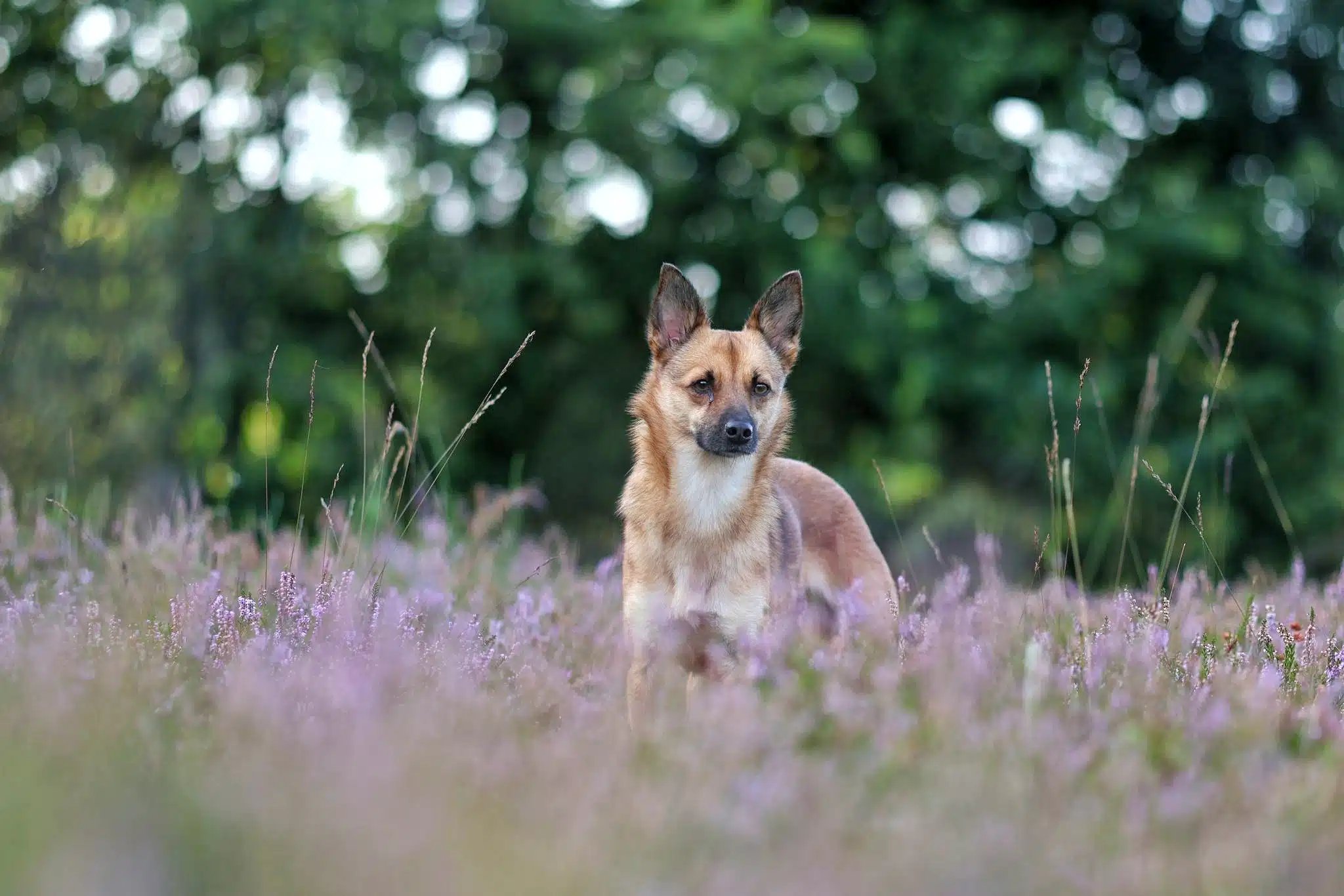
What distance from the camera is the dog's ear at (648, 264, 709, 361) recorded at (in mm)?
5797

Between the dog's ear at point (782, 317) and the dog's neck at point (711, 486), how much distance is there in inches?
25.3

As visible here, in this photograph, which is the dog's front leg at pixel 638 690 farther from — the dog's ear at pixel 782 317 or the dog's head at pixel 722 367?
the dog's ear at pixel 782 317

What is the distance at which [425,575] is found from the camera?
17.9 ft

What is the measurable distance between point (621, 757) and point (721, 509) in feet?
7.68

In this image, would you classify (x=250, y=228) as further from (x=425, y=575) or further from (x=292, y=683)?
(x=292, y=683)

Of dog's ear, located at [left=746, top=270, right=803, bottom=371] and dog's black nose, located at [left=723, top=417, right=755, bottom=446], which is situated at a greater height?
dog's ear, located at [left=746, top=270, right=803, bottom=371]

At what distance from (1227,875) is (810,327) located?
37.7ft

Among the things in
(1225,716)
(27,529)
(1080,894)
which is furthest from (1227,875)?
(27,529)

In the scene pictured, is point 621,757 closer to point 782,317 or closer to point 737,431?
point 737,431

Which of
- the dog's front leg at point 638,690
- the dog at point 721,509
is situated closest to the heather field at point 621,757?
the dog's front leg at point 638,690

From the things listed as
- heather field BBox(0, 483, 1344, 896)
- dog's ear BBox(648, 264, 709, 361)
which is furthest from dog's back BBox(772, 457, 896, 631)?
heather field BBox(0, 483, 1344, 896)

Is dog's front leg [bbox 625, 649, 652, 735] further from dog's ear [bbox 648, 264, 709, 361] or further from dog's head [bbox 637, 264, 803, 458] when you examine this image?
dog's ear [bbox 648, 264, 709, 361]

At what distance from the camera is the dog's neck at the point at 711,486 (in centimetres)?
526

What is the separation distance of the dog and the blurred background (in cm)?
589
